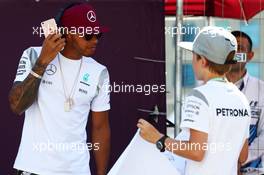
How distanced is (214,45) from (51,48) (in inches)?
30.9

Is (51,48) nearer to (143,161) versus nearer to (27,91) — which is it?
(27,91)

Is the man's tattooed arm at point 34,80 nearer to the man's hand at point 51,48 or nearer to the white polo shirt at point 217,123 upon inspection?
the man's hand at point 51,48

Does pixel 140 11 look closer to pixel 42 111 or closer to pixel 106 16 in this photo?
pixel 106 16

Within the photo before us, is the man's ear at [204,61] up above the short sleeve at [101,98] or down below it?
above

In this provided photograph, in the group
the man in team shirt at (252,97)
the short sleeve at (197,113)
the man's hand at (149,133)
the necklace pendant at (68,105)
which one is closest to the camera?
the short sleeve at (197,113)

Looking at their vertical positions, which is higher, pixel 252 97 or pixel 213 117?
pixel 213 117

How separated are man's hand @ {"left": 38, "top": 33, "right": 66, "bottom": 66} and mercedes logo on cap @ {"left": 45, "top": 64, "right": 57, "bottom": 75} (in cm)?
8

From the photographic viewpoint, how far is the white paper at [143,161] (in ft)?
8.54

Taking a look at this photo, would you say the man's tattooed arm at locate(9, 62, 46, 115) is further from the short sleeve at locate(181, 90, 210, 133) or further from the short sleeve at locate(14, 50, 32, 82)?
the short sleeve at locate(181, 90, 210, 133)

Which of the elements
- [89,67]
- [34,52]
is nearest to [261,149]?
[89,67]

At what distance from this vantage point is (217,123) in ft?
7.70

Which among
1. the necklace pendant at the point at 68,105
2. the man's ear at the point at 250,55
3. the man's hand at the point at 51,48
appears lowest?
the necklace pendant at the point at 68,105

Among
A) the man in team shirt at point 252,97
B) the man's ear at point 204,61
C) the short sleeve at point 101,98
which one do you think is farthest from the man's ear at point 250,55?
the man's ear at point 204,61

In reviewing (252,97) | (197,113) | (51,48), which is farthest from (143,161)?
(252,97)
